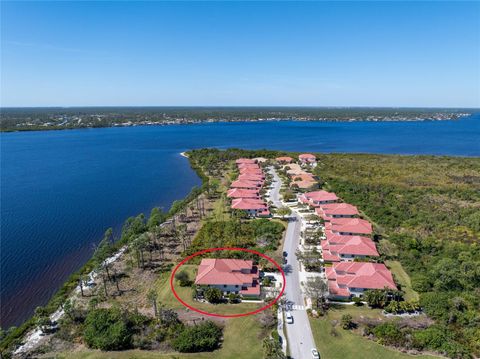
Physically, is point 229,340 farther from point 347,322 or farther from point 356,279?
point 356,279

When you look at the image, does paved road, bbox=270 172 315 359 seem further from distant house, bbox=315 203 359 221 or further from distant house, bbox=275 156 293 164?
distant house, bbox=275 156 293 164

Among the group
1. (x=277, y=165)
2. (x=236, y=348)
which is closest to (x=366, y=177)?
(x=277, y=165)

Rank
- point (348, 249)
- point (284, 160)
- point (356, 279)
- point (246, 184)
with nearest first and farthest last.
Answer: point (356, 279)
point (348, 249)
point (246, 184)
point (284, 160)

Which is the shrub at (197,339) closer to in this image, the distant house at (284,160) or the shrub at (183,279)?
the shrub at (183,279)

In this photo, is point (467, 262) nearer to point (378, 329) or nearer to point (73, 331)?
point (378, 329)

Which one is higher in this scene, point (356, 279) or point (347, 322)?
point (356, 279)

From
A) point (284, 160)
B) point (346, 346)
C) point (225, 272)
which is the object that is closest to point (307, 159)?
point (284, 160)
